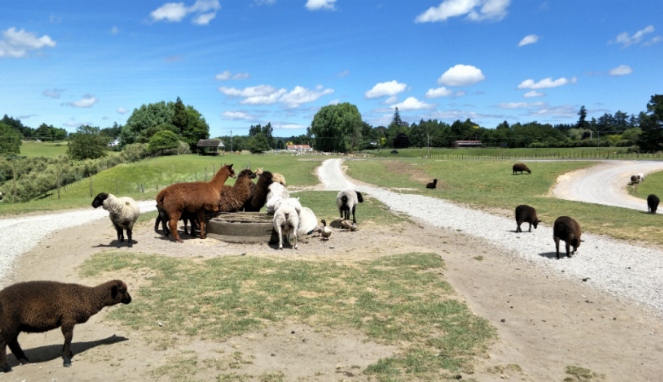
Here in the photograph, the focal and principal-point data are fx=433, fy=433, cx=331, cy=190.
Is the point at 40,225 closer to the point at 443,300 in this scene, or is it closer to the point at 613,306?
the point at 443,300

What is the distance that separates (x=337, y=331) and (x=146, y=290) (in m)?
4.36

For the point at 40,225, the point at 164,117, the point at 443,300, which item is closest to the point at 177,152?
the point at 164,117

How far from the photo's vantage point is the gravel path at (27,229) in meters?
12.6

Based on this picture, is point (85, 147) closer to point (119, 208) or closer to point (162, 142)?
point (162, 142)

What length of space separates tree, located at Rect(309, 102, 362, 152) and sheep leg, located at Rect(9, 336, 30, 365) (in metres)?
111

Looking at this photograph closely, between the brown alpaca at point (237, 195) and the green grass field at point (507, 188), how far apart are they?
43.3 feet

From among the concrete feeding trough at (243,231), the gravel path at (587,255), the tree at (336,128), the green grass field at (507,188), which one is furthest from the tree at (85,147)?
the concrete feeding trough at (243,231)

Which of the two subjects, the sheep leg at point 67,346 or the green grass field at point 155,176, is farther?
the green grass field at point 155,176

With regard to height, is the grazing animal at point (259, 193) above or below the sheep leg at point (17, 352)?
above

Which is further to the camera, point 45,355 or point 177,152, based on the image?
point 177,152

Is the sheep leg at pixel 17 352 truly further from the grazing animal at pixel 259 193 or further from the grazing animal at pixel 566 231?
the grazing animal at pixel 566 231

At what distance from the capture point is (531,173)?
1764 inches

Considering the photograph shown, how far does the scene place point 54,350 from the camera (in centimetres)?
640

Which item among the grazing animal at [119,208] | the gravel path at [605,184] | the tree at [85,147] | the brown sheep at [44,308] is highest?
the tree at [85,147]
